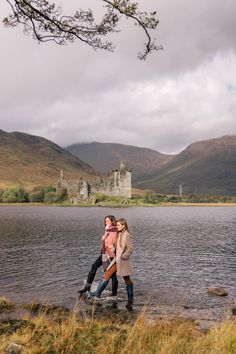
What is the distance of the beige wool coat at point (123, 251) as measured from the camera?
15.5 metres

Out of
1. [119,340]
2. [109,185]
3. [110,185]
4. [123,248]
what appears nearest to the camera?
[119,340]

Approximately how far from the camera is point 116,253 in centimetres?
1583

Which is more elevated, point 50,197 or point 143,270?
point 50,197

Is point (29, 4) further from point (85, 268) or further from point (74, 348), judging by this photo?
point (85, 268)

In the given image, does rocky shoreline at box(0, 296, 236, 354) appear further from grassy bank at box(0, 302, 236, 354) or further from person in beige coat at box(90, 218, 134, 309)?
person in beige coat at box(90, 218, 134, 309)

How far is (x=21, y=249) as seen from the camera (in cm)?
3662

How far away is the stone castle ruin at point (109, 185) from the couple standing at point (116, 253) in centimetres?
16684

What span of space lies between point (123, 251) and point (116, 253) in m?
0.42

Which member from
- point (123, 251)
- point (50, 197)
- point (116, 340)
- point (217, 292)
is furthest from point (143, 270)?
point (50, 197)

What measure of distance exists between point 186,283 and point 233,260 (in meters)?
10.6

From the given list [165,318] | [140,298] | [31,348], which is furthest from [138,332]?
[140,298]

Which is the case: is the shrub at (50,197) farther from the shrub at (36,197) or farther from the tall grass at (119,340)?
the tall grass at (119,340)

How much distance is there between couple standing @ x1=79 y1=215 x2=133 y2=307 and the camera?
50.8 feet

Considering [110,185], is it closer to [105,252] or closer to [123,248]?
[105,252]
